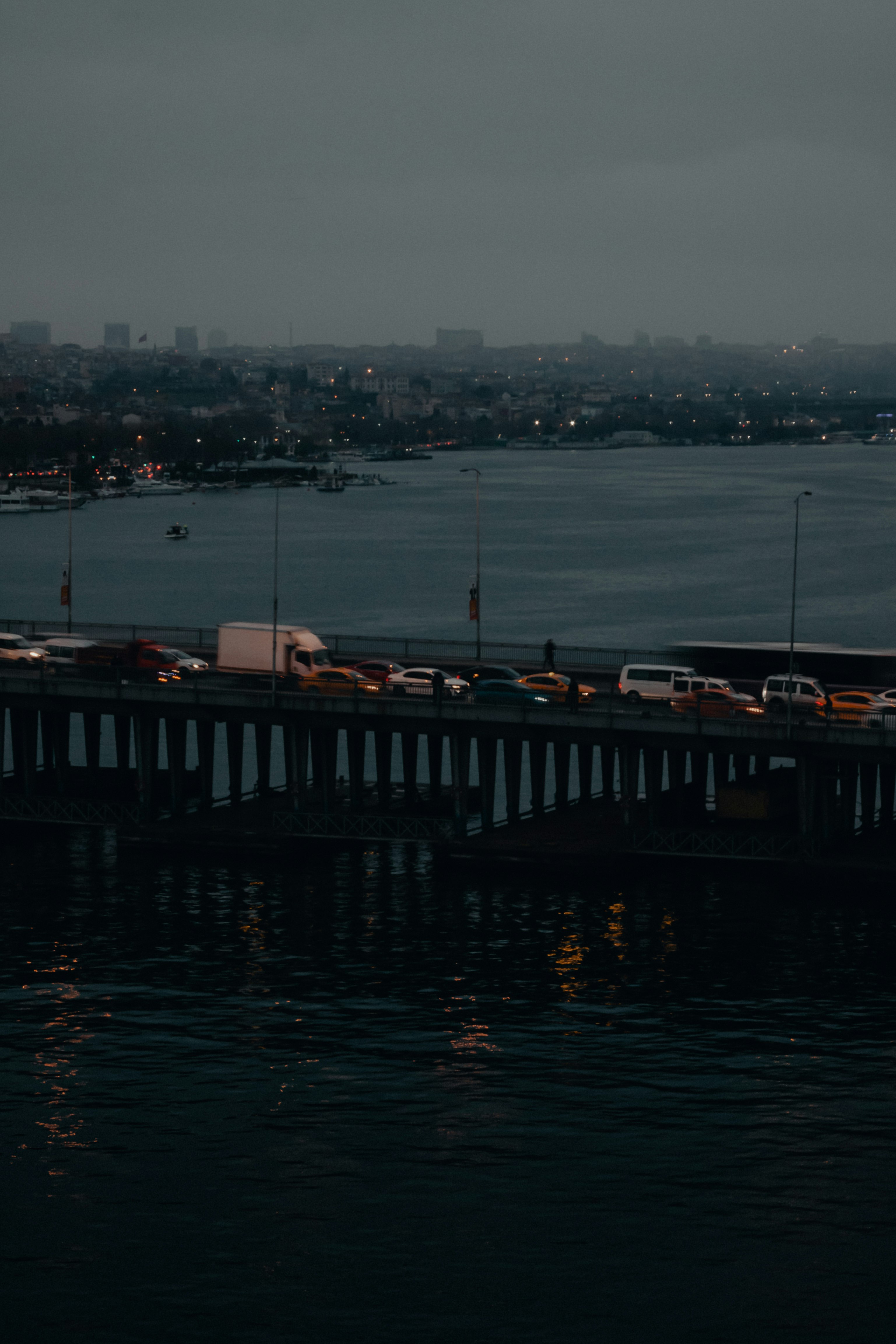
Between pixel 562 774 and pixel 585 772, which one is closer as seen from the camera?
pixel 562 774

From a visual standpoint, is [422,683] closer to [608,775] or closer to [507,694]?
[507,694]

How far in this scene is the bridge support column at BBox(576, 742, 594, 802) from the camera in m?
57.4

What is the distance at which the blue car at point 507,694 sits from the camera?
53.0m

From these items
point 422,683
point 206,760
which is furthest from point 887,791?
point 206,760

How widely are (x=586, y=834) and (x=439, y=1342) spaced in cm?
2891

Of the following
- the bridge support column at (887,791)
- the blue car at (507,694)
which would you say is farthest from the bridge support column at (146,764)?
the bridge support column at (887,791)

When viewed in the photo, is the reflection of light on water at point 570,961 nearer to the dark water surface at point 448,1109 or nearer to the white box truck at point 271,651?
the dark water surface at point 448,1109

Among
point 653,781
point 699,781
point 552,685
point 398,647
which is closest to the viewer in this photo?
point 653,781

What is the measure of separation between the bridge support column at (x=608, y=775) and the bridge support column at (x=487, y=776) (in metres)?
4.97

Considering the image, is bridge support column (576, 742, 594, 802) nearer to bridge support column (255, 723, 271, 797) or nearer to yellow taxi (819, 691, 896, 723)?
yellow taxi (819, 691, 896, 723)

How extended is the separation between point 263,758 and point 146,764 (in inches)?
235

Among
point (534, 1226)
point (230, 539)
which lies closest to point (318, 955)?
point (534, 1226)

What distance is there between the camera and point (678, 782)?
5738 cm

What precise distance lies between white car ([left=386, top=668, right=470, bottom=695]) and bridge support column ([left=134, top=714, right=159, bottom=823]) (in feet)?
24.2
